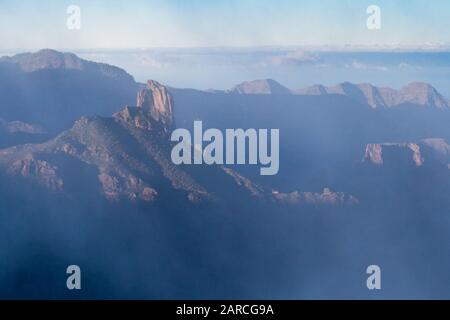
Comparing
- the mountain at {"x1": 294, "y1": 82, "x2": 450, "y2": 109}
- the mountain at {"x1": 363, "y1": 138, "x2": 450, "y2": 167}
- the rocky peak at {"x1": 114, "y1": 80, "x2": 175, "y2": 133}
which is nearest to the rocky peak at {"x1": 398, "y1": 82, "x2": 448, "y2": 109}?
the mountain at {"x1": 294, "y1": 82, "x2": 450, "y2": 109}

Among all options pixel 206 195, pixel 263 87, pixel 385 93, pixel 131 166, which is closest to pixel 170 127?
pixel 131 166

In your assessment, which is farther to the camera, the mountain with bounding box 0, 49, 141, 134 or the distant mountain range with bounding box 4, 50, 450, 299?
the mountain with bounding box 0, 49, 141, 134

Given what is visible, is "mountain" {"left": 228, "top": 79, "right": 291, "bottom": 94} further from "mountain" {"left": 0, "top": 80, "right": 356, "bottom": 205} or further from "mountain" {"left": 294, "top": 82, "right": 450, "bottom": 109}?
"mountain" {"left": 0, "top": 80, "right": 356, "bottom": 205}

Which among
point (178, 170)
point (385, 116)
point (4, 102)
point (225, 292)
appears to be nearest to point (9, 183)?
point (4, 102)

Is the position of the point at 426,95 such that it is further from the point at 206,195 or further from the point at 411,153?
the point at 206,195

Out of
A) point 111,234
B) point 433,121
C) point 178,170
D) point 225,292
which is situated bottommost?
point 225,292

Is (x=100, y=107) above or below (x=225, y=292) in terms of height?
above

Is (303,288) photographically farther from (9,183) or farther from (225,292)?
(9,183)
